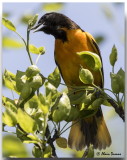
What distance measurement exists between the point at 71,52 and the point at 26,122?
1045mm

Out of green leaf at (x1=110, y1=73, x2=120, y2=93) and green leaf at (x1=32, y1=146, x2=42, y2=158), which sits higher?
green leaf at (x1=110, y1=73, x2=120, y2=93)

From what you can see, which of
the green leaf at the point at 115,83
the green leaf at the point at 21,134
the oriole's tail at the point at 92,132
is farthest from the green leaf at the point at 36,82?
the oriole's tail at the point at 92,132

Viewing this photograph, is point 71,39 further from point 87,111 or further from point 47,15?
point 87,111

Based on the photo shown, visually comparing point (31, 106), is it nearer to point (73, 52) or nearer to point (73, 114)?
point (73, 114)

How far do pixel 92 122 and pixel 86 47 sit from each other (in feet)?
1.39

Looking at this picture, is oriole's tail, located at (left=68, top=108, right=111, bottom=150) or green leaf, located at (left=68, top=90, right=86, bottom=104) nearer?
green leaf, located at (left=68, top=90, right=86, bottom=104)

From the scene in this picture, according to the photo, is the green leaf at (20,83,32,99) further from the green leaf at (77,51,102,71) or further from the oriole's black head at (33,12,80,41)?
the oriole's black head at (33,12,80,41)

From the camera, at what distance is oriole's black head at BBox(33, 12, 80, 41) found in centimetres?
164

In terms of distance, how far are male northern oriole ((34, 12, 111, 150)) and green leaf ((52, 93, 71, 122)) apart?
78cm

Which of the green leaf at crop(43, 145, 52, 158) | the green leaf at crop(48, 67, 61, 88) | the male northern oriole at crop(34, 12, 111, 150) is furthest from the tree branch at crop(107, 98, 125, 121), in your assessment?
the male northern oriole at crop(34, 12, 111, 150)

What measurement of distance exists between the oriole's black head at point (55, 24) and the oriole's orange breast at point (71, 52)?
31 mm

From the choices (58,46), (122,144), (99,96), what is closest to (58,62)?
(58,46)

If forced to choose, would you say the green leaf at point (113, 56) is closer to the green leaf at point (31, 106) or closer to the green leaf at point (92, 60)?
the green leaf at point (92, 60)

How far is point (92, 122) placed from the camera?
1.77 metres
